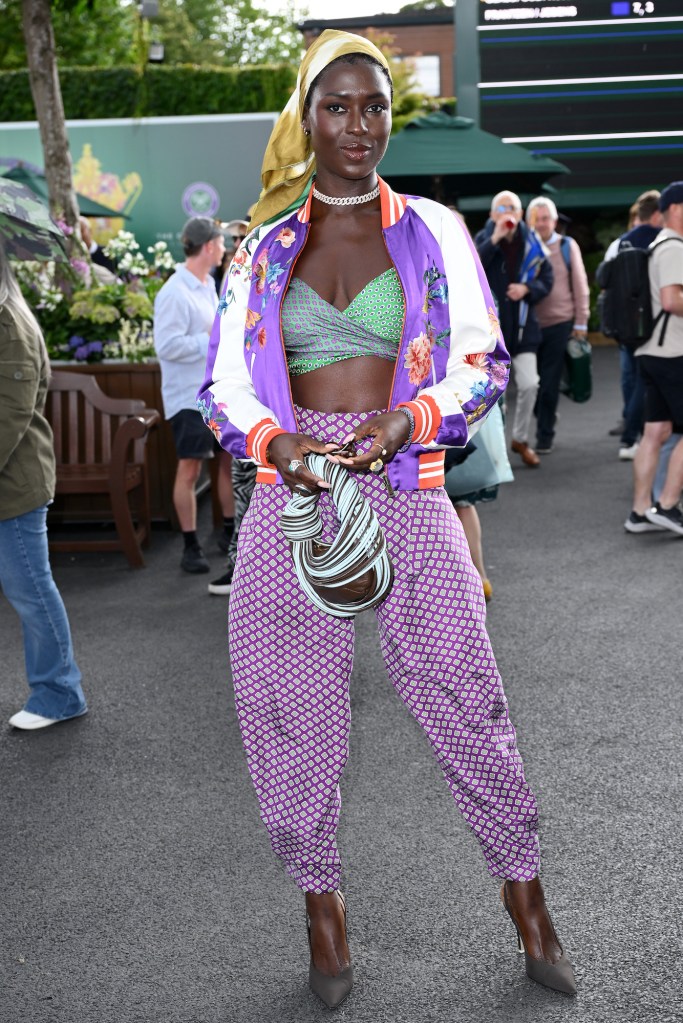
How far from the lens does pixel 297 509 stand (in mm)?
2457

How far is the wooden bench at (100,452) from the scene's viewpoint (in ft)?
23.9

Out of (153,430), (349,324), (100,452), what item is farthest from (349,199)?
(153,430)

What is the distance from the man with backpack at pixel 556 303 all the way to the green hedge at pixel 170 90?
13.4 meters

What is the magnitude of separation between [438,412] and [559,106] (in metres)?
16.6

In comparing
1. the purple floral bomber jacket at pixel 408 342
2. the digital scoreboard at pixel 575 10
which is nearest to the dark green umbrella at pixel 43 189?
the digital scoreboard at pixel 575 10

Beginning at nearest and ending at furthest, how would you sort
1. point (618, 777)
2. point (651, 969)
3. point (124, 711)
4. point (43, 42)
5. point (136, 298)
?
point (651, 969) < point (618, 777) < point (124, 711) < point (136, 298) < point (43, 42)

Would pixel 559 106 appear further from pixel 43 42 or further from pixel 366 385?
pixel 366 385

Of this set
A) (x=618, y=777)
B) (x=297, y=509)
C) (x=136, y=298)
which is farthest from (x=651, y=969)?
(x=136, y=298)

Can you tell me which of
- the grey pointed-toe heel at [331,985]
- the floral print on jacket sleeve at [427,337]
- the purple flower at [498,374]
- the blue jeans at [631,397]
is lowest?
the blue jeans at [631,397]

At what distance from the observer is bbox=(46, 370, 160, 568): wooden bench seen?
7285 mm

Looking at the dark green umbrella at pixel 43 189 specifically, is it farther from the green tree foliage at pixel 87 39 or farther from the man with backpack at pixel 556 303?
the green tree foliage at pixel 87 39

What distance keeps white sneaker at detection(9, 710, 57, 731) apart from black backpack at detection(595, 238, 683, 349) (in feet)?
13.9

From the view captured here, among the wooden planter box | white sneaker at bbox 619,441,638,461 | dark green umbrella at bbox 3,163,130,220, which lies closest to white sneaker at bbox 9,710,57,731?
the wooden planter box

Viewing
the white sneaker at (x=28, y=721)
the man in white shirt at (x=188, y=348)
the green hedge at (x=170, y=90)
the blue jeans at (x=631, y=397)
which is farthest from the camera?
the green hedge at (x=170, y=90)
